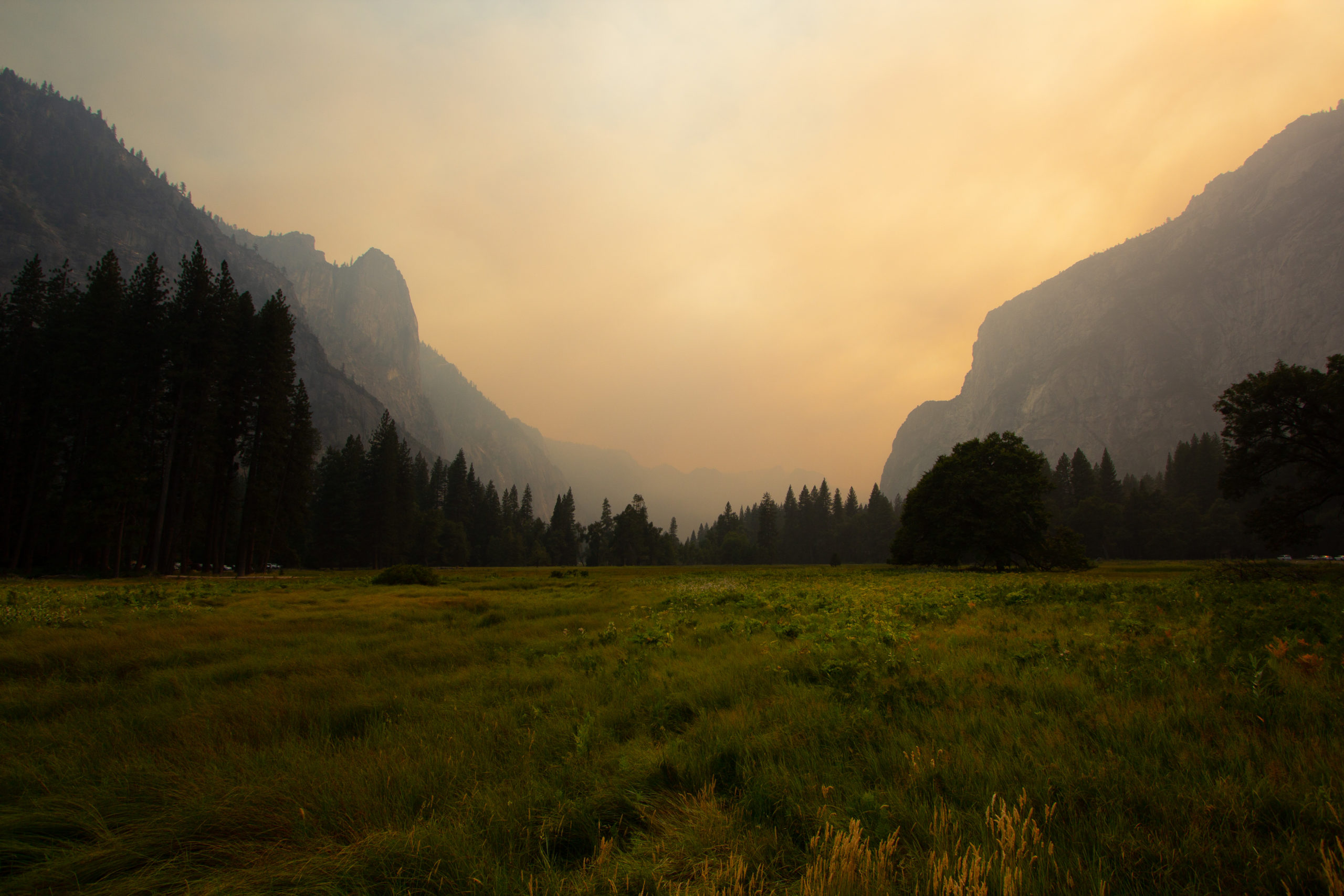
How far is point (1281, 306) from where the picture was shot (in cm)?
18400

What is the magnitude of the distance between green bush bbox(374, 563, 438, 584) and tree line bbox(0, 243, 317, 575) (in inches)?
610

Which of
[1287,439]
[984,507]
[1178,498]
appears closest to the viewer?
[1287,439]

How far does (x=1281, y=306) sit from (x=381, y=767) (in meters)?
300

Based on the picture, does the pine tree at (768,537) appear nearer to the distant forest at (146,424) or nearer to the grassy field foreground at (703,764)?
the distant forest at (146,424)

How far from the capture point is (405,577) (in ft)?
97.3

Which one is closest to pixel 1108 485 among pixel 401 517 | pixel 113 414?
pixel 401 517

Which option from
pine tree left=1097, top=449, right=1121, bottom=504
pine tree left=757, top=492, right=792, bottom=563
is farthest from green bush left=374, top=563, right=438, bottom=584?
pine tree left=1097, top=449, right=1121, bottom=504

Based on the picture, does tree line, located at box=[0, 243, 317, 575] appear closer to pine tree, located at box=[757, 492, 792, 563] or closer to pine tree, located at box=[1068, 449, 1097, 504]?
pine tree, located at box=[757, 492, 792, 563]

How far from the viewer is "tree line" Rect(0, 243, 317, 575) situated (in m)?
30.9

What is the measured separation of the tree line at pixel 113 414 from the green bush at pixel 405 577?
15.5 metres

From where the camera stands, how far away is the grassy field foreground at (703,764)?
2873 mm

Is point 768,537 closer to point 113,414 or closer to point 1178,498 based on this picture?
point 1178,498

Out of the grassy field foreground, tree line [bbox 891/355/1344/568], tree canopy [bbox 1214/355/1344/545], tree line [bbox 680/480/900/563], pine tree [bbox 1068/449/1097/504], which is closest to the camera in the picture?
the grassy field foreground

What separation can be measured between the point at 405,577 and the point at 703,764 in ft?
101
